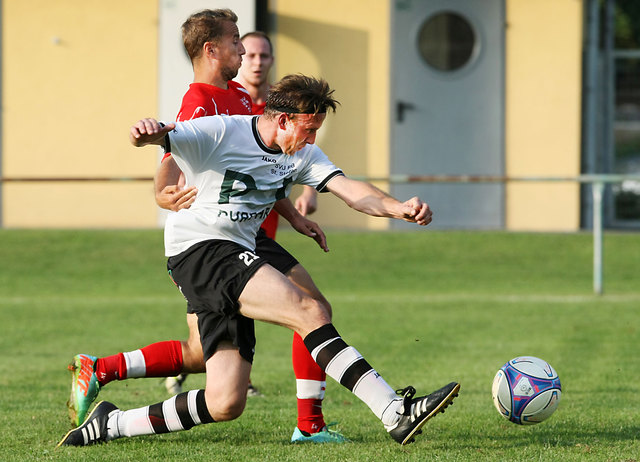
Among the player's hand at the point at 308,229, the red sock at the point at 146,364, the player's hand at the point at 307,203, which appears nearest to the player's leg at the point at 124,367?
the red sock at the point at 146,364

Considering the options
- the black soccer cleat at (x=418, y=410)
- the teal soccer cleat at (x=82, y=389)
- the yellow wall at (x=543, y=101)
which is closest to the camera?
the black soccer cleat at (x=418, y=410)

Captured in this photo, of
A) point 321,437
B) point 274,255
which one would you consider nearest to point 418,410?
point 321,437

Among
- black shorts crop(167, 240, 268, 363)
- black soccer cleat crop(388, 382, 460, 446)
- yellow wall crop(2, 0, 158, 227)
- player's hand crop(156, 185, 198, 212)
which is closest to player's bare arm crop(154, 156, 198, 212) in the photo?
player's hand crop(156, 185, 198, 212)

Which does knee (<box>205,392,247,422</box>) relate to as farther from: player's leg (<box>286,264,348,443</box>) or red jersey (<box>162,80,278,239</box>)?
red jersey (<box>162,80,278,239</box>)

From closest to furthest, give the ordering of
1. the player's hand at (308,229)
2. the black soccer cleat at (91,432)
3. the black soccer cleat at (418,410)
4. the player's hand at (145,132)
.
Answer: the player's hand at (145,132), the black soccer cleat at (418,410), the black soccer cleat at (91,432), the player's hand at (308,229)

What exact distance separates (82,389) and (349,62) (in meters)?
10.0

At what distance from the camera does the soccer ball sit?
4953mm

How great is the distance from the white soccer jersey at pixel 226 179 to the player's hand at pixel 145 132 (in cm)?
26

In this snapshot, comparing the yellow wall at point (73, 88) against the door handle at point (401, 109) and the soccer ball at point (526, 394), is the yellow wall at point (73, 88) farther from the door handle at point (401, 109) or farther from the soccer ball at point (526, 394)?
the soccer ball at point (526, 394)

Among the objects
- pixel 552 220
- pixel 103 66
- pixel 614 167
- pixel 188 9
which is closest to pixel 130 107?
pixel 103 66

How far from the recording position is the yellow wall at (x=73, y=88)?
14766 mm

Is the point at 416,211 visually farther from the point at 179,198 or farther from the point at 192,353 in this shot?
the point at 192,353

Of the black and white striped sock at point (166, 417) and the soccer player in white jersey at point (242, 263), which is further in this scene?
the black and white striped sock at point (166, 417)

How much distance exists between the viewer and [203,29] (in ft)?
17.1
